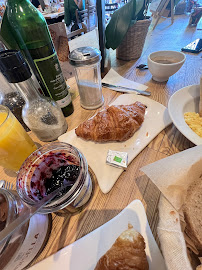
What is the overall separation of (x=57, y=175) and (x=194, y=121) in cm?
57

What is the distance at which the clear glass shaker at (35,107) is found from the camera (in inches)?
17.3

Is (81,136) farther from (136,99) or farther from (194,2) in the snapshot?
(194,2)

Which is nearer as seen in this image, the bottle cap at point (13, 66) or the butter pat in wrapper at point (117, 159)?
the bottle cap at point (13, 66)

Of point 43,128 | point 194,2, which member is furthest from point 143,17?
point 194,2

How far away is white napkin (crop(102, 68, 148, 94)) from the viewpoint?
3.02 ft

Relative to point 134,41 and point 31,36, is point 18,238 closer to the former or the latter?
point 31,36

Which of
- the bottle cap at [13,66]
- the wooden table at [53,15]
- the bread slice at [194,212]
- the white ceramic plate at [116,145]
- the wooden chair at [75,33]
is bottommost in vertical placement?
the wooden table at [53,15]

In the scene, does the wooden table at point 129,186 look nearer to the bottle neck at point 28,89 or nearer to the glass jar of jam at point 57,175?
the glass jar of jam at point 57,175

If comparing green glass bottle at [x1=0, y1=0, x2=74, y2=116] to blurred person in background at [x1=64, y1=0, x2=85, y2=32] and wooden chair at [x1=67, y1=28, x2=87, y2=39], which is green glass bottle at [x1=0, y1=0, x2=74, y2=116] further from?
blurred person in background at [x1=64, y1=0, x2=85, y2=32]

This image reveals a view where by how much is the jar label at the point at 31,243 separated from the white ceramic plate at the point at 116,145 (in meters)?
0.21

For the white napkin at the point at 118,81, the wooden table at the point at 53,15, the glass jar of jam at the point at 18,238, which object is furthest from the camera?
the wooden table at the point at 53,15

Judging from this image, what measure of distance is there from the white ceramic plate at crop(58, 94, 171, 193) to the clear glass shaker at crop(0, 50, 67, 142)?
0.06 metres

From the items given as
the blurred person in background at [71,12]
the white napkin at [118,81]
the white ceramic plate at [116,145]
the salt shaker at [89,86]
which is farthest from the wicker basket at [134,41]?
the white ceramic plate at [116,145]

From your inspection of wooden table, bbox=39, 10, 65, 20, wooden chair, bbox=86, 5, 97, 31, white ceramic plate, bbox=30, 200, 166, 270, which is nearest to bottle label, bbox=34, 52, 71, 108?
white ceramic plate, bbox=30, 200, 166, 270
